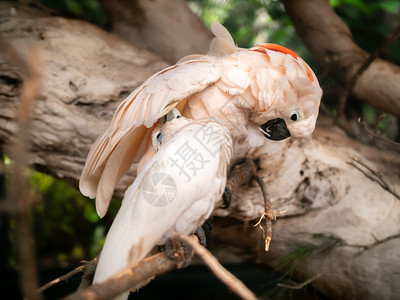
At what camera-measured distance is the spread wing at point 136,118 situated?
72 cm

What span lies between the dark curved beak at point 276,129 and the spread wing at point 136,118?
160 millimetres

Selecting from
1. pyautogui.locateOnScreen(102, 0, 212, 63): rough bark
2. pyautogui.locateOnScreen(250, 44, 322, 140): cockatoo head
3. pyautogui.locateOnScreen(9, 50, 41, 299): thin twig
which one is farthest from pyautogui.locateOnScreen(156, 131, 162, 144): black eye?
pyautogui.locateOnScreen(102, 0, 212, 63): rough bark

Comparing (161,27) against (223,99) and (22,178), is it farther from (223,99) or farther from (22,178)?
(22,178)

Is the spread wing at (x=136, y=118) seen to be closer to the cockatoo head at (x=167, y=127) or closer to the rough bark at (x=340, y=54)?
the cockatoo head at (x=167, y=127)

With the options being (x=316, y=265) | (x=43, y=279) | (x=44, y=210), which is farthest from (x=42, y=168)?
(x=44, y=210)

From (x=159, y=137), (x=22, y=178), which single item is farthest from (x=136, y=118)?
(x=22, y=178)

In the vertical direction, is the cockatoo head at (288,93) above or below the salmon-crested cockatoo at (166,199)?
above

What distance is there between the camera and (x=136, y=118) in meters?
0.73

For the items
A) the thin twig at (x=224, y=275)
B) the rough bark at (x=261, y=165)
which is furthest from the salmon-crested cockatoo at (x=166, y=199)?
the rough bark at (x=261, y=165)

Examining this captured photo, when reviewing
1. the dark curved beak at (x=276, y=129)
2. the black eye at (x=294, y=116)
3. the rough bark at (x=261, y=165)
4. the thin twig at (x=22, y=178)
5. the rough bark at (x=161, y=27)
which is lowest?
the rough bark at (x=261, y=165)

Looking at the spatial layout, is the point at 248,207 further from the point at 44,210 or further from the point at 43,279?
the point at 44,210

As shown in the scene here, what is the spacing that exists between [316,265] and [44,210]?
1636 millimetres

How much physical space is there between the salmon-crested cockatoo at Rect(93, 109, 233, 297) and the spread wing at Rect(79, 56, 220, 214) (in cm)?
10

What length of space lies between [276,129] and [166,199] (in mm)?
312
